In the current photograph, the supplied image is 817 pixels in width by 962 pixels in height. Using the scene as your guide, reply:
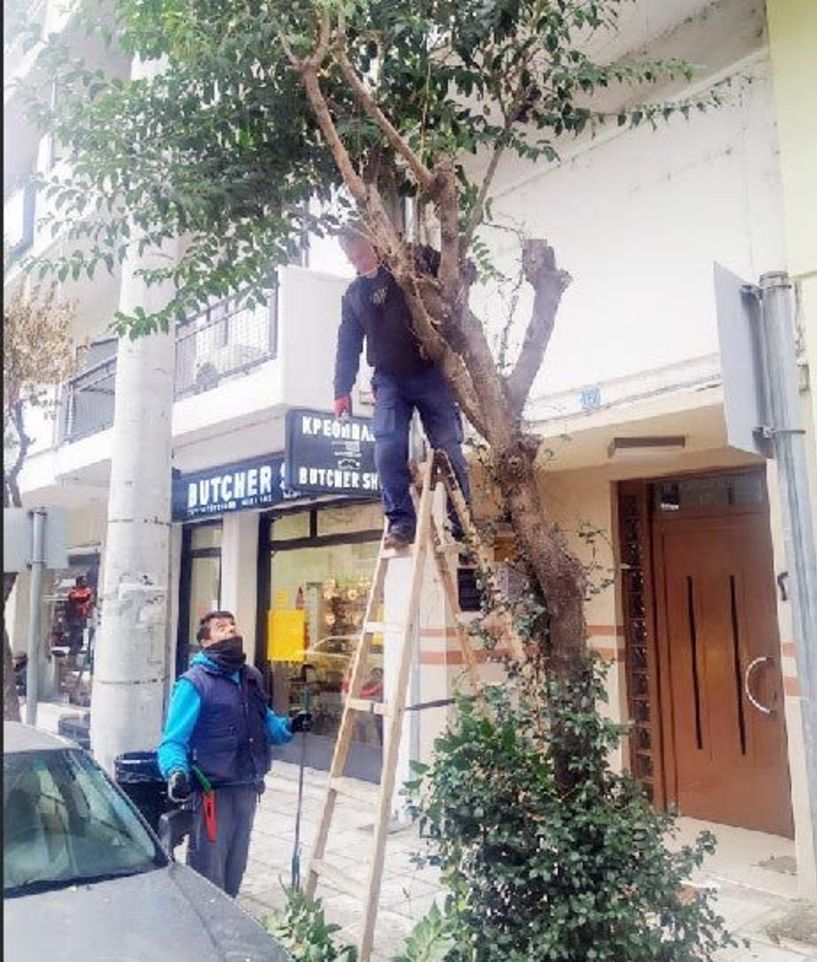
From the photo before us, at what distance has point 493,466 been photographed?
11.3ft

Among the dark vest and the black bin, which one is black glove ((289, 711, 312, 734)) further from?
the black bin

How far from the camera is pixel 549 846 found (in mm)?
3023

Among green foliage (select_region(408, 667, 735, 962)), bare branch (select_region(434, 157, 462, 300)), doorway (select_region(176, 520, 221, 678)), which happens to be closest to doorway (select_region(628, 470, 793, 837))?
green foliage (select_region(408, 667, 735, 962))

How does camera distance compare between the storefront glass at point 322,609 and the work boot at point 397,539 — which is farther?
the storefront glass at point 322,609

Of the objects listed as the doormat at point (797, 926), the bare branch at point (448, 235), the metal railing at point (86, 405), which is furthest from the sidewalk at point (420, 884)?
the metal railing at point (86, 405)

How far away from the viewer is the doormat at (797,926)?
4598 millimetres

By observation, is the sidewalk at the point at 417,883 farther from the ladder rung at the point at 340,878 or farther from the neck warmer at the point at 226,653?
the neck warmer at the point at 226,653

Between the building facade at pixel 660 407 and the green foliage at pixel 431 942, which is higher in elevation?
the building facade at pixel 660 407

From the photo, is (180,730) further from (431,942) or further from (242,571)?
(242,571)

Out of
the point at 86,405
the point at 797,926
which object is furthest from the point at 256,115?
the point at 86,405

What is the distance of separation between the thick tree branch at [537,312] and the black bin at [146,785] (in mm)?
3019

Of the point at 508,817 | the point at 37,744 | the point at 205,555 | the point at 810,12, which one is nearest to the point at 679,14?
the point at 810,12

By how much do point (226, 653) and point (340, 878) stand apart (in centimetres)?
147

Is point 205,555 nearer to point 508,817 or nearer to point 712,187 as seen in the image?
point 712,187
